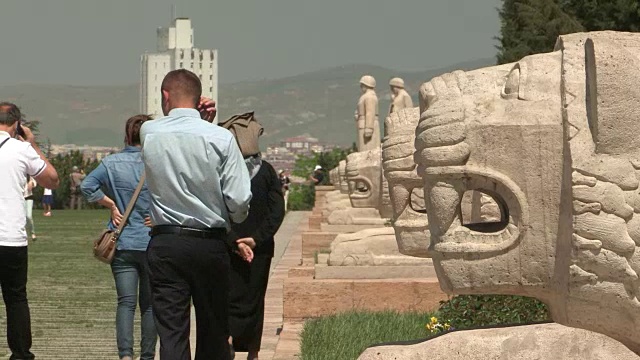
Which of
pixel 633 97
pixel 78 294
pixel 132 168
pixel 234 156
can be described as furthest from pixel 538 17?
pixel 633 97

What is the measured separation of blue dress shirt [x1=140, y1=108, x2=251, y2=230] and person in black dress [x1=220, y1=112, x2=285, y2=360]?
6.69 ft

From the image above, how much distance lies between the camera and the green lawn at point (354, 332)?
1012 cm

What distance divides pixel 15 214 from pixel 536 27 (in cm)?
2497

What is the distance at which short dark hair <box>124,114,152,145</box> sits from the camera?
399 inches

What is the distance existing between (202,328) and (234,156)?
926mm

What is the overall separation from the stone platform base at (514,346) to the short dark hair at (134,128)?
4539 millimetres

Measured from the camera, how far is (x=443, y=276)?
5734 mm

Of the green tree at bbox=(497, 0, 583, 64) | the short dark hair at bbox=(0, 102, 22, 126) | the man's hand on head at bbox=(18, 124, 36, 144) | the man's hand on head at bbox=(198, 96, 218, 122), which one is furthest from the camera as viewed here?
the green tree at bbox=(497, 0, 583, 64)

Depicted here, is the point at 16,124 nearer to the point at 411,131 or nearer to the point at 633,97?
the point at 411,131

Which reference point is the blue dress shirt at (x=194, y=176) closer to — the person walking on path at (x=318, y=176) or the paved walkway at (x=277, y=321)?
the paved walkway at (x=277, y=321)

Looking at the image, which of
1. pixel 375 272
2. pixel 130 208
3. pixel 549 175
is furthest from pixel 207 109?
pixel 375 272

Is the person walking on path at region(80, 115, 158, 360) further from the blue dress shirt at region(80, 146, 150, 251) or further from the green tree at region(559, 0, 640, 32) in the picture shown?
the green tree at region(559, 0, 640, 32)

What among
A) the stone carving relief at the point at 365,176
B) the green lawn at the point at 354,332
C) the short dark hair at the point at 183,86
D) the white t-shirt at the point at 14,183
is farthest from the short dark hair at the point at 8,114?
the stone carving relief at the point at 365,176

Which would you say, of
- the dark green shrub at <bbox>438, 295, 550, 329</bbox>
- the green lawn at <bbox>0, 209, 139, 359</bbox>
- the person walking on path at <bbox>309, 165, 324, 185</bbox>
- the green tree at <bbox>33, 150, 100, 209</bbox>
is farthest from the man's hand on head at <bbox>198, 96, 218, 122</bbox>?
the person walking on path at <bbox>309, 165, 324, 185</bbox>
